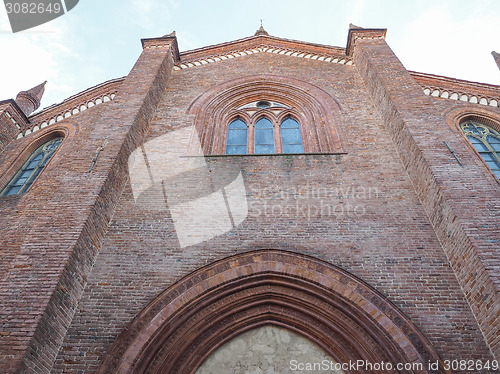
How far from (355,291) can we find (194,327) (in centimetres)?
242

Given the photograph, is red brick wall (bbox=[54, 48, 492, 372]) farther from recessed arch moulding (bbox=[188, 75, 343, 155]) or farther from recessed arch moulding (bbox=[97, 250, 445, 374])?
recessed arch moulding (bbox=[188, 75, 343, 155])

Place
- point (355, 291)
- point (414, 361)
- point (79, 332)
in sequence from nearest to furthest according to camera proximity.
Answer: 1. point (414, 361)
2. point (79, 332)
3. point (355, 291)

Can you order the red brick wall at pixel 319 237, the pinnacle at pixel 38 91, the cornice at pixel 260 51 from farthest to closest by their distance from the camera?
1. the pinnacle at pixel 38 91
2. the cornice at pixel 260 51
3. the red brick wall at pixel 319 237

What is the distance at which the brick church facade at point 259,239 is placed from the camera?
15.8 ft

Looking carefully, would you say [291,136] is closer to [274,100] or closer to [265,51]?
[274,100]

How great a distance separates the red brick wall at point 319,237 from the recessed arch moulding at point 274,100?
486 millimetres

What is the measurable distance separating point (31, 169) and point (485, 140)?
1109 centimetres

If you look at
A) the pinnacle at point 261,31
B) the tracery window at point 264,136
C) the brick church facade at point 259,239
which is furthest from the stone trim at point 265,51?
the tracery window at point 264,136

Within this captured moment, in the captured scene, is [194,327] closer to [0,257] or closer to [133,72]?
[0,257]

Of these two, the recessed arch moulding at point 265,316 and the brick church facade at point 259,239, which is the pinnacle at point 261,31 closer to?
the brick church facade at point 259,239

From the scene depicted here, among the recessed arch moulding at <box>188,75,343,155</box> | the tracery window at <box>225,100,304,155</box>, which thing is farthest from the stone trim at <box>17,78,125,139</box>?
the tracery window at <box>225,100,304,155</box>

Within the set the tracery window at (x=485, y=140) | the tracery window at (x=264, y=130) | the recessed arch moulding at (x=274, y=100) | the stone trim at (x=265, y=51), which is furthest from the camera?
the stone trim at (x=265, y=51)

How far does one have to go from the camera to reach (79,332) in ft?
16.2

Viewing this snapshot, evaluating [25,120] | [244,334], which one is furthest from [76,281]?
[25,120]
